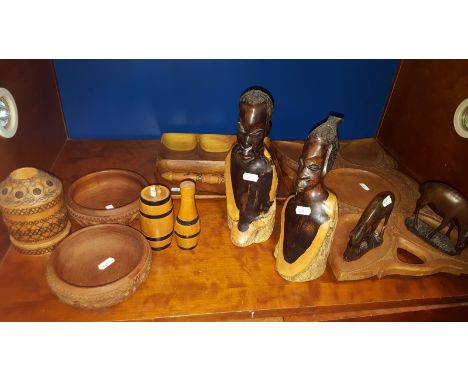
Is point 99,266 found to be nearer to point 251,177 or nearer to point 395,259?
point 251,177

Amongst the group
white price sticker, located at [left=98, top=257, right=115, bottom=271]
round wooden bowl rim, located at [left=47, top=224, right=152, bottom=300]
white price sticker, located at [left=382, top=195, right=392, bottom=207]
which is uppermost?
white price sticker, located at [left=382, top=195, right=392, bottom=207]

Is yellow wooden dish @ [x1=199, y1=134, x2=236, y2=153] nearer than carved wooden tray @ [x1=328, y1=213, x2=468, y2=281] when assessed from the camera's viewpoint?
No

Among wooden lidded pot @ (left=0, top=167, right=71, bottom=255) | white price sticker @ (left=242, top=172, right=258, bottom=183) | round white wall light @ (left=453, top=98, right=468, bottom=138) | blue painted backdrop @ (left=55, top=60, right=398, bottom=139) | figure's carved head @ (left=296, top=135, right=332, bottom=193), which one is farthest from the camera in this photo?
blue painted backdrop @ (left=55, top=60, right=398, bottom=139)

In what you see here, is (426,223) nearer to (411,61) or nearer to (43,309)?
(411,61)

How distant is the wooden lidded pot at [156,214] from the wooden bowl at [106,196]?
0.12m

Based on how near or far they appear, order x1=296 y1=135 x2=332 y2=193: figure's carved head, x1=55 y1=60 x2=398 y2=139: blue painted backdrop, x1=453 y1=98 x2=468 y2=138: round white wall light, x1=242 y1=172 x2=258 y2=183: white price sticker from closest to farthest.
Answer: x1=296 y1=135 x2=332 y2=193: figure's carved head
x1=242 y1=172 x2=258 y2=183: white price sticker
x1=453 y1=98 x2=468 y2=138: round white wall light
x1=55 y1=60 x2=398 y2=139: blue painted backdrop

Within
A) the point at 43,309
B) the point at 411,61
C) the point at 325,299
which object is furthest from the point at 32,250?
the point at 411,61

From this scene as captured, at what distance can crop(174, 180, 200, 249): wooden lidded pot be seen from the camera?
124 cm

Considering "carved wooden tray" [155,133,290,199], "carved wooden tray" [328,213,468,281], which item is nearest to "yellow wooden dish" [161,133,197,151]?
"carved wooden tray" [155,133,290,199]

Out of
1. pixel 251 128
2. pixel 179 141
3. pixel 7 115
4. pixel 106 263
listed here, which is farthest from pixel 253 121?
pixel 7 115

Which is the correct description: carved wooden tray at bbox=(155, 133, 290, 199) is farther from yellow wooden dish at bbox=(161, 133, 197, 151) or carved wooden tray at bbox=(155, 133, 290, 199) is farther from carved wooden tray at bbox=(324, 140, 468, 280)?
Answer: carved wooden tray at bbox=(324, 140, 468, 280)

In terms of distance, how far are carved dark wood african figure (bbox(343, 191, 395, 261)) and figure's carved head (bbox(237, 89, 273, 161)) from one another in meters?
0.44

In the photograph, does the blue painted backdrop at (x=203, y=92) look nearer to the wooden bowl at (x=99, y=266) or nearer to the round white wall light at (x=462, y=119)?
the round white wall light at (x=462, y=119)

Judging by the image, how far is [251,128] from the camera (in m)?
1.22
